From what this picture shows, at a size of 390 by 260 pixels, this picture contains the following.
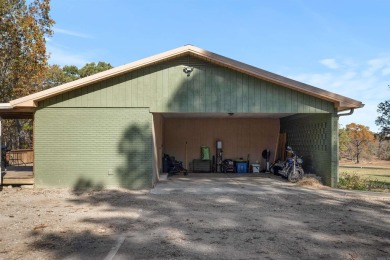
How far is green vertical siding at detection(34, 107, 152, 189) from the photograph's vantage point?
11.2m

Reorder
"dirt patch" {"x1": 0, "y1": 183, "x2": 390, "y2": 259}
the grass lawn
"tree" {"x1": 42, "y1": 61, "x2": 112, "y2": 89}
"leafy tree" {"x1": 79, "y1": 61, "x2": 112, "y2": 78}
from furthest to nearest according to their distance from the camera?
"leafy tree" {"x1": 79, "y1": 61, "x2": 112, "y2": 78}
"tree" {"x1": 42, "y1": 61, "x2": 112, "y2": 89}
the grass lawn
"dirt patch" {"x1": 0, "y1": 183, "x2": 390, "y2": 259}

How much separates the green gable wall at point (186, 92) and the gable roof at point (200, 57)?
28 cm

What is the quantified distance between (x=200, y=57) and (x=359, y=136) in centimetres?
4416

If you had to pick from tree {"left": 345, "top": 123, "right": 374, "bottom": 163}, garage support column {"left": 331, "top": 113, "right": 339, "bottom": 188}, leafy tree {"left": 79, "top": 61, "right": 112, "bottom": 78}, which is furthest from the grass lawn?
leafy tree {"left": 79, "top": 61, "right": 112, "bottom": 78}

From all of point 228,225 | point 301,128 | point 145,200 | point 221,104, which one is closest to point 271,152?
point 301,128

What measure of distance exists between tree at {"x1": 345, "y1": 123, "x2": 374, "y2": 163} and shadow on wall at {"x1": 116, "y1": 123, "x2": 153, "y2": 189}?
1592 inches

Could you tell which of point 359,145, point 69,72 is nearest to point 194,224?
point 69,72

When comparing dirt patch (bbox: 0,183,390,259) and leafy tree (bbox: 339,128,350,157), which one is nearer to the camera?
dirt patch (bbox: 0,183,390,259)

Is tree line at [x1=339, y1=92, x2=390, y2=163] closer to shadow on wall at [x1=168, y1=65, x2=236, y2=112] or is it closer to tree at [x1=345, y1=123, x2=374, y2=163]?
tree at [x1=345, y1=123, x2=374, y2=163]

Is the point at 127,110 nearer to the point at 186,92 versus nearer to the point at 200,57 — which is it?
the point at 186,92

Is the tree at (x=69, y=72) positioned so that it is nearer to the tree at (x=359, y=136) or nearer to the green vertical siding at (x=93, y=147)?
the green vertical siding at (x=93, y=147)

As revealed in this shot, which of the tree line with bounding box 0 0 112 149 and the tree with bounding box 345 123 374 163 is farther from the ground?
the tree line with bounding box 0 0 112 149

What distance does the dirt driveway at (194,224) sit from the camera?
194 inches

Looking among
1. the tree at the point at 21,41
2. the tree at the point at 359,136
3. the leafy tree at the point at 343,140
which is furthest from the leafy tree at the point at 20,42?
the tree at the point at 359,136
